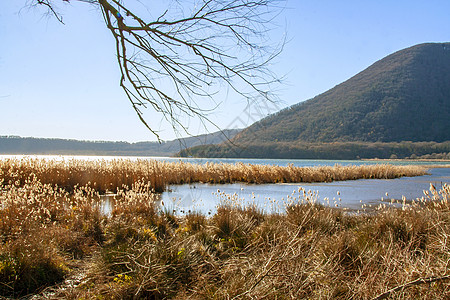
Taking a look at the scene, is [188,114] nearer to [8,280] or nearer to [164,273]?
[164,273]

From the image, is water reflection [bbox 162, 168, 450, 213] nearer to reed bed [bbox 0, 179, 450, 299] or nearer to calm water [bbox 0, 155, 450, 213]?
calm water [bbox 0, 155, 450, 213]

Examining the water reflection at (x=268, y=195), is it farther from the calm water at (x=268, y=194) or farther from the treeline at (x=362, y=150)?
the treeline at (x=362, y=150)

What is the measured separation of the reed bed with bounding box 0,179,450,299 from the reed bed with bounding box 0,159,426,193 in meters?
1.60

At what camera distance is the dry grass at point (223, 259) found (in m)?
2.48

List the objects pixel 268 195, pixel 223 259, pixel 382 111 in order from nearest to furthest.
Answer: pixel 223 259
pixel 268 195
pixel 382 111

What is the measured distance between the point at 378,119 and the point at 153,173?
86.0 meters

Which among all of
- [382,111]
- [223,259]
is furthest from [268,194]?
[382,111]

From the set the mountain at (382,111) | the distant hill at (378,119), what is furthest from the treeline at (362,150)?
the mountain at (382,111)

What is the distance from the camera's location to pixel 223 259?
3.80 m

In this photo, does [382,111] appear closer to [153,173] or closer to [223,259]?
[153,173]

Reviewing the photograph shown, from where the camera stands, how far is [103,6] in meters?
2.98

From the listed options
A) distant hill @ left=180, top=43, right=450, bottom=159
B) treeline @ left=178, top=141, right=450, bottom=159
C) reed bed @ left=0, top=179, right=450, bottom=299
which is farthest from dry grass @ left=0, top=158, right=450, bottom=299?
treeline @ left=178, top=141, right=450, bottom=159

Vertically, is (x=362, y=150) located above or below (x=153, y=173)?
below

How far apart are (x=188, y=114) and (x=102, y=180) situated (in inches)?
384
